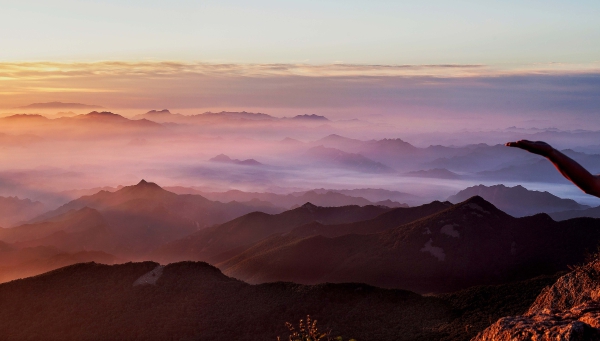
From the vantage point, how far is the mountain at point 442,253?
8462 cm

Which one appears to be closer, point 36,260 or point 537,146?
point 537,146

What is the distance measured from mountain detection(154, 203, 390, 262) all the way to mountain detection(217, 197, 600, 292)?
127 feet

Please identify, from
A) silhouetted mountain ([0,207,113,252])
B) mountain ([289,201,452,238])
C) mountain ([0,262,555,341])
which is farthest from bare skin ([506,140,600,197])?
silhouetted mountain ([0,207,113,252])

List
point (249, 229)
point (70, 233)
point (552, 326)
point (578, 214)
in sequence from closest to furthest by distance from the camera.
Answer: point (552, 326) < point (249, 229) < point (70, 233) < point (578, 214)

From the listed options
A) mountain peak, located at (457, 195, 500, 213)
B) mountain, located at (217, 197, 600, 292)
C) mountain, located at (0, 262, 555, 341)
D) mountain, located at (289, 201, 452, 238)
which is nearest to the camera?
mountain, located at (0, 262, 555, 341)

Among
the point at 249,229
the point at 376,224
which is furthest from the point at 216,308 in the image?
the point at 249,229

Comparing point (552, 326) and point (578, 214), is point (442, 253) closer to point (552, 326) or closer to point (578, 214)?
point (552, 326)

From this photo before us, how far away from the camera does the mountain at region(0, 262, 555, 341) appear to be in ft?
A: 161

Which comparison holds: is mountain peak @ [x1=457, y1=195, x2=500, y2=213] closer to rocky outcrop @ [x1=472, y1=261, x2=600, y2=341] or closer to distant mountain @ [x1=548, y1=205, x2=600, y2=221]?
rocky outcrop @ [x1=472, y1=261, x2=600, y2=341]

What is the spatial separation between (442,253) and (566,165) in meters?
84.6

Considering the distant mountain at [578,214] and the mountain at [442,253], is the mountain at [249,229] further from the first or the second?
→ the distant mountain at [578,214]

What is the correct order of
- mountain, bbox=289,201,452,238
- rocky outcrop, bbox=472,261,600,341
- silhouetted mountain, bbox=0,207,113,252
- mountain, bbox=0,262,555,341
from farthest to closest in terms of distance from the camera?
silhouetted mountain, bbox=0,207,113,252
mountain, bbox=289,201,452,238
mountain, bbox=0,262,555,341
rocky outcrop, bbox=472,261,600,341

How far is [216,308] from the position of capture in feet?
183

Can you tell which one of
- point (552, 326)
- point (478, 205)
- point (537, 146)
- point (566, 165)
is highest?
point (537, 146)
